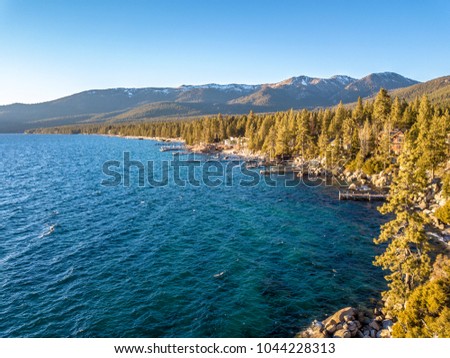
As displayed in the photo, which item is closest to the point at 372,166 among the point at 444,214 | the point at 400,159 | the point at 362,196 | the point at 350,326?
the point at 362,196

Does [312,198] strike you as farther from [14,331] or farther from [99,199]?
[14,331]

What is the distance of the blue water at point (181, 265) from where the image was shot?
26.1 meters

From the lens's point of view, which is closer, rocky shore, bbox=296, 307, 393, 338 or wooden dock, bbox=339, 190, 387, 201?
rocky shore, bbox=296, 307, 393, 338

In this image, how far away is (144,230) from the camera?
47062 mm

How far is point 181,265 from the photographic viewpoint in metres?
35.8

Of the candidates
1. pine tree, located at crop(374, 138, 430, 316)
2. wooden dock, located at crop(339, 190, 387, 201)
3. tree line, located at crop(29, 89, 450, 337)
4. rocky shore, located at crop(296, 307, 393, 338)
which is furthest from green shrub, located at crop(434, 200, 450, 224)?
rocky shore, located at crop(296, 307, 393, 338)

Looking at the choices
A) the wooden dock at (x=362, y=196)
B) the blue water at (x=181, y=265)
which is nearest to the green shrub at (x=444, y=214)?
the blue water at (x=181, y=265)

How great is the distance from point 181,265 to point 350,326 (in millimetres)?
19640

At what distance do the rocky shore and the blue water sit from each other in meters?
1.35

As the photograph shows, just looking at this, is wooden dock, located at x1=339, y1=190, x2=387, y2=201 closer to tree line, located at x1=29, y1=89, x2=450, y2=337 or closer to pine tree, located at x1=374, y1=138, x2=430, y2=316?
tree line, located at x1=29, y1=89, x2=450, y2=337

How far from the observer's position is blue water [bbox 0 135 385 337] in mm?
26062

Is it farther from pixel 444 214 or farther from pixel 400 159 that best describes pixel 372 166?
pixel 400 159

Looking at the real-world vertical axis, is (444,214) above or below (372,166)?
below
